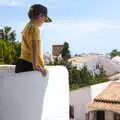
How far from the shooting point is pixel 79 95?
25094mm

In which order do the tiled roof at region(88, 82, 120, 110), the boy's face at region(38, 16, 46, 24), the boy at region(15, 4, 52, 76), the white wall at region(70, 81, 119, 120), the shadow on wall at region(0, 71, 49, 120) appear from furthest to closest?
the white wall at region(70, 81, 119, 120) → the tiled roof at region(88, 82, 120, 110) → the boy's face at region(38, 16, 46, 24) → the boy at region(15, 4, 52, 76) → the shadow on wall at region(0, 71, 49, 120)

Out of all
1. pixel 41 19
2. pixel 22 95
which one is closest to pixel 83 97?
pixel 41 19

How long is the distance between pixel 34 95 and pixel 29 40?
0.52m

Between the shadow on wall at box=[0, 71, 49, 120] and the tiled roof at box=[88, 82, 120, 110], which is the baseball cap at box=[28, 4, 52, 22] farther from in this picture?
the tiled roof at box=[88, 82, 120, 110]

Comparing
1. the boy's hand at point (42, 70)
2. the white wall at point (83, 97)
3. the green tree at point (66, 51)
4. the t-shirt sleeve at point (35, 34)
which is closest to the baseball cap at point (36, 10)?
the t-shirt sleeve at point (35, 34)

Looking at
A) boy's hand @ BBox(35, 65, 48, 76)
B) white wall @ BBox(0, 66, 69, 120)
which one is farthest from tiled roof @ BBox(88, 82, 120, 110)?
boy's hand @ BBox(35, 65, 48, 76)

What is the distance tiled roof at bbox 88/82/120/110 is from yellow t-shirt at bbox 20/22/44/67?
A: 66.7 feet

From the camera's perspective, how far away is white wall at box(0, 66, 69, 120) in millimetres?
2988

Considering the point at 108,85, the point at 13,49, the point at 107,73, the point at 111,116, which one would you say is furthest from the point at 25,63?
the point at 107,73

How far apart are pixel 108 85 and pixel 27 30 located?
2346 centimetres

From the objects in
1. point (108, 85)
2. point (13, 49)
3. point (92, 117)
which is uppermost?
point (13, 49)

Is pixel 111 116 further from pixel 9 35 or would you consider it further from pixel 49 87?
pixel 49 87

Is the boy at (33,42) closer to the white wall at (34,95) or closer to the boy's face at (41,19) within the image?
the boy's face at (41,19)

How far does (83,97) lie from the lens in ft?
81.4
